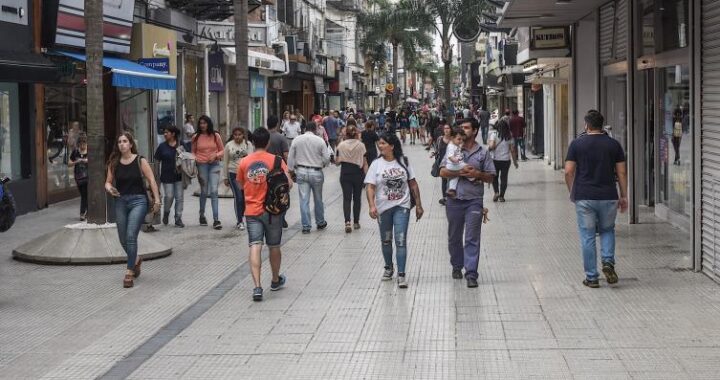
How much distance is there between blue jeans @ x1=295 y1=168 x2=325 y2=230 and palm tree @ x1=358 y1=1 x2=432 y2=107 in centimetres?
4327

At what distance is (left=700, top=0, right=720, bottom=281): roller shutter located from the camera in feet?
36.3

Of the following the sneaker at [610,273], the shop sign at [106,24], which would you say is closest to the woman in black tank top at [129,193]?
the sneaker at [610,273]

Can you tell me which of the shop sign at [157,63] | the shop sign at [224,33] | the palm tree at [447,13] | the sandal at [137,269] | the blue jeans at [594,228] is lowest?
the sandal at [137,269]

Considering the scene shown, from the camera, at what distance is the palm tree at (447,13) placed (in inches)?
2156

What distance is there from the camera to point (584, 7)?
20.0 meters

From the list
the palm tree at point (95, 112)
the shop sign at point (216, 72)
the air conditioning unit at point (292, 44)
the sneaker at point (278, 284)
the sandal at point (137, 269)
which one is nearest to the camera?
the sneaker at point (278, 284)

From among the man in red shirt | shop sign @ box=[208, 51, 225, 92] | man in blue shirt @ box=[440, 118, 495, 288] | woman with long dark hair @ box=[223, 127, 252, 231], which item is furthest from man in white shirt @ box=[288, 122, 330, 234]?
the man in red shirt

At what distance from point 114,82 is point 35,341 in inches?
456

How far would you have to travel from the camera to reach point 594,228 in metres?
10.8

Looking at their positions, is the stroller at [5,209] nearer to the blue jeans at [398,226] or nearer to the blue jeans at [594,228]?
the blue jeans at [398,226]

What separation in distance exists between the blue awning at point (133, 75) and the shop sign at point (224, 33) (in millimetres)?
5968

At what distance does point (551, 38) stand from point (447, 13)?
33.3m

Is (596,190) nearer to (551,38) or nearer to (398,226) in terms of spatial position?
(398,226)

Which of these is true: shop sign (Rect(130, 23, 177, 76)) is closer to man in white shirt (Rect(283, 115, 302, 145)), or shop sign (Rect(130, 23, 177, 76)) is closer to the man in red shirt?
man in white shirt (Rect(283, 115, 302, 145))
